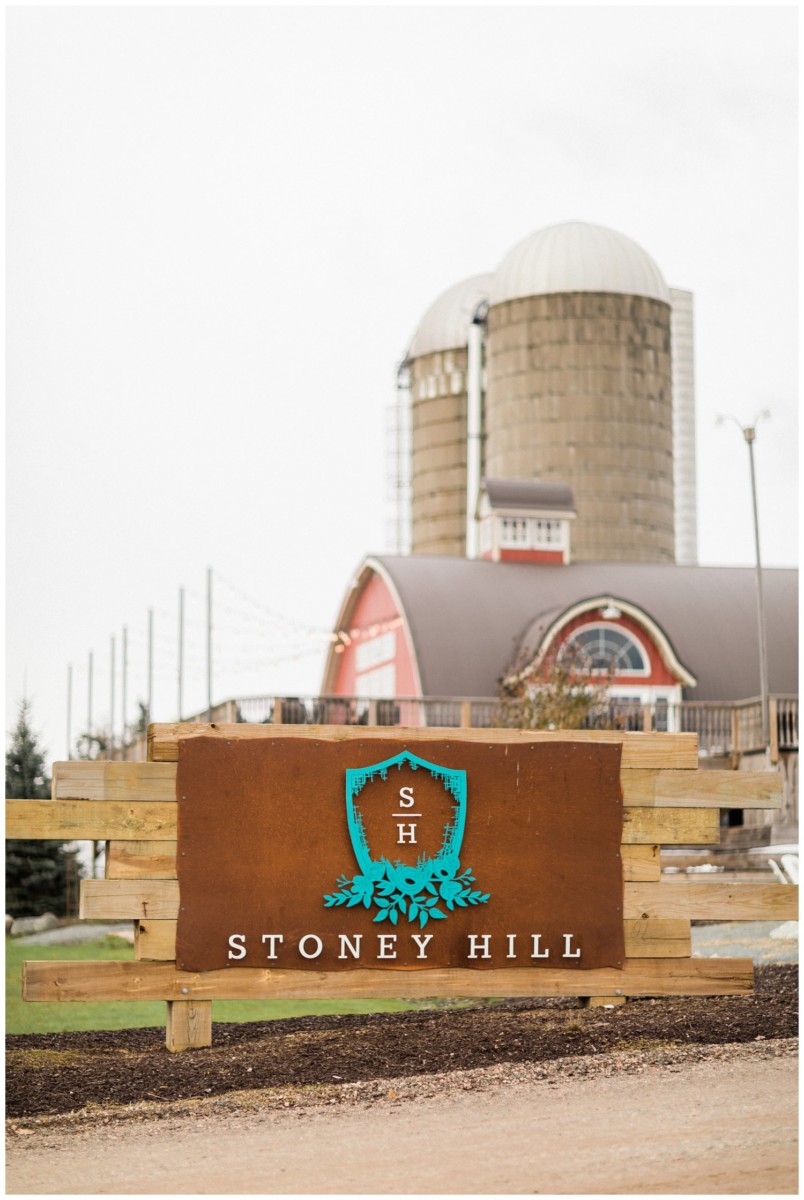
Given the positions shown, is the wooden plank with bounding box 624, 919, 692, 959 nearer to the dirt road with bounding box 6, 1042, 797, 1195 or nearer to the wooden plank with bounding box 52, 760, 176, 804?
the dirt road with bounding box 6, 1042, 797, 1195

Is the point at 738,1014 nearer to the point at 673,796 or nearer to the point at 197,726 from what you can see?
the point at 673,796

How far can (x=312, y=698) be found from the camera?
→ 3544 cm

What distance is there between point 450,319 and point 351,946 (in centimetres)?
5390

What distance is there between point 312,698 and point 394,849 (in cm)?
2614

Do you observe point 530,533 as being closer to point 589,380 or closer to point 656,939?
point 589,380

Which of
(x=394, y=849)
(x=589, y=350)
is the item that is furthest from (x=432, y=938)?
(x=589, y=350)

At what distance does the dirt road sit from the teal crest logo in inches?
37.2

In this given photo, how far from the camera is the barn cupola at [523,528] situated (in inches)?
1735

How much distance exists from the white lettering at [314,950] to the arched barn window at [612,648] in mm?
30187

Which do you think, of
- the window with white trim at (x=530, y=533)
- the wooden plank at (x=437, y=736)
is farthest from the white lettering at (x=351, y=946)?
the window with white trim at (x=530, y=533)

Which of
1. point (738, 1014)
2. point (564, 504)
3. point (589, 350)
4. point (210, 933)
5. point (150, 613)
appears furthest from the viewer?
point (589, 350)

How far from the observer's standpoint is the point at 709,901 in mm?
9836

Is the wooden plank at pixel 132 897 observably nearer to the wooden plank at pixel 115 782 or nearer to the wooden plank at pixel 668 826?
the wooden plank at pixel 115 782

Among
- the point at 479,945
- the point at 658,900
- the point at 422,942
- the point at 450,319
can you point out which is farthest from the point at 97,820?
the point at 450,319
